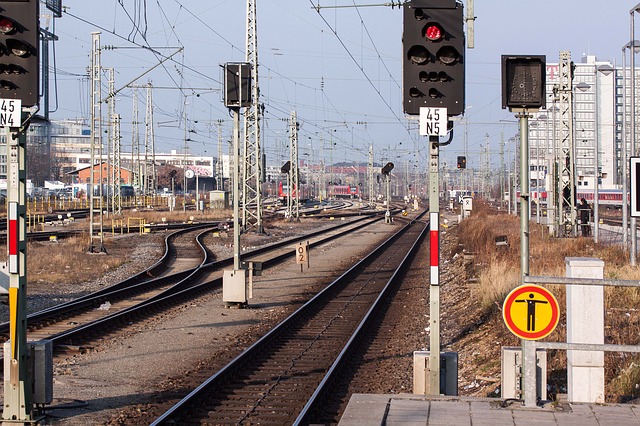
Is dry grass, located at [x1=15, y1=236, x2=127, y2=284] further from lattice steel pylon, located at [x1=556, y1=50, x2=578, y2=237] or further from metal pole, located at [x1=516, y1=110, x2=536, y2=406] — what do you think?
lattice steel pylon, located at [x1=556, y1=50, x2=578, y2=237]

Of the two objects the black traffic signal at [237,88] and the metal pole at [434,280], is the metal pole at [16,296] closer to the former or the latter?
the metal pole at [434,280]

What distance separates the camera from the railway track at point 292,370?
9.73m

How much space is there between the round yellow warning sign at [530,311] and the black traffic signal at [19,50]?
4.88m

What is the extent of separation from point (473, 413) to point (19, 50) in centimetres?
542

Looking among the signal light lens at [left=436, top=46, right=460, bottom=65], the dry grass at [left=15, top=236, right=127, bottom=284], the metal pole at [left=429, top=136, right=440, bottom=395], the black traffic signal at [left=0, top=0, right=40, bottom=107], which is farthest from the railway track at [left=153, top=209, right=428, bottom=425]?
the dry grass at [left=15, top=236, right=127, bottom=284]

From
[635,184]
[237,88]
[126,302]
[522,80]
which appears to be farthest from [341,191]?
[635,184]

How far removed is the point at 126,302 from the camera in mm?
19891

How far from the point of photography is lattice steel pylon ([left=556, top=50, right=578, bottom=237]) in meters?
36.5

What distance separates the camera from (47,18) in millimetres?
31391

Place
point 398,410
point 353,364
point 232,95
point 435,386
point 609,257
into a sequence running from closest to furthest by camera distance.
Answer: point 398,410 → point 435,386 → point 353,364 → point 232,95 → point 609,257

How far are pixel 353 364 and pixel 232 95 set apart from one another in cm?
670

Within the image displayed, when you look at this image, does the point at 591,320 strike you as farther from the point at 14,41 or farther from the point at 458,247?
the point at 458,247

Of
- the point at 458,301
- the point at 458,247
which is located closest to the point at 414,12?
the point at 458,301

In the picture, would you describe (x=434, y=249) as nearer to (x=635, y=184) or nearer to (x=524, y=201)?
(x=524, y=201)
